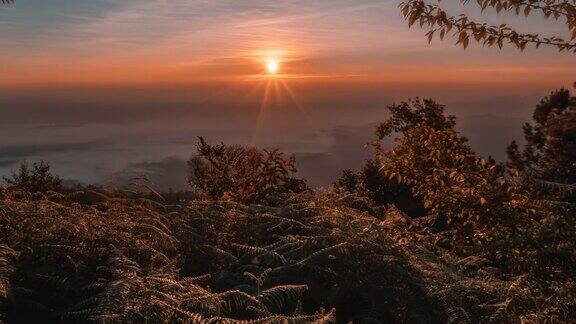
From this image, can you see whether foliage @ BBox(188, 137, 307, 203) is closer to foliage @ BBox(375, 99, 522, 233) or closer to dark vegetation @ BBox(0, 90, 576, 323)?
dark vegetation @ BBox(0, 90, 576, 323)

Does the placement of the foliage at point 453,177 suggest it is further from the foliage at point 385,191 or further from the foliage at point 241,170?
the foliage at point 385,191

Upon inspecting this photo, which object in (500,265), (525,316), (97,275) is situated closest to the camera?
(525,316)

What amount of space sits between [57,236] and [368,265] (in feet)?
8.54

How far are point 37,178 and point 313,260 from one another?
1304 cm

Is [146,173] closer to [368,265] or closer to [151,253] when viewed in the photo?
[151,253]

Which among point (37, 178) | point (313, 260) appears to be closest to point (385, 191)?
point (37, 178)

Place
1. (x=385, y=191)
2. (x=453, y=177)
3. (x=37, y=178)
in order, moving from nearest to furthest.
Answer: (x=453, y=177) < (x=37, y=178) < (x=385, y=191)

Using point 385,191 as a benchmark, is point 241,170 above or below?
above

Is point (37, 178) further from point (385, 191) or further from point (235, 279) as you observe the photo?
point (235, 279)

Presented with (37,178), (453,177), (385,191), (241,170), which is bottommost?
(385,191)

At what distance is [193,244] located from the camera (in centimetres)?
585

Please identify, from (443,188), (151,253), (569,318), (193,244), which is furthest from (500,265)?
A: (151,253)

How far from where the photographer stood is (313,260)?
501 centimetres

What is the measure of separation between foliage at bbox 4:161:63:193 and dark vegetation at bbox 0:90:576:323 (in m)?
8.23
